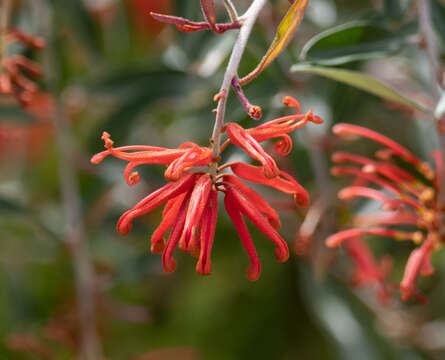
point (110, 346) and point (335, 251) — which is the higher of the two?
point (335, 251)

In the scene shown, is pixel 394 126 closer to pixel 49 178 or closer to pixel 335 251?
pixel 335 251

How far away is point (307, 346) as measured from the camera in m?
2.00

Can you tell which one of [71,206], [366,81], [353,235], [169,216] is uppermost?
[366,81]

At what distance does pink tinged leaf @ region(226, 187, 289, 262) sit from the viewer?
0.56 metres

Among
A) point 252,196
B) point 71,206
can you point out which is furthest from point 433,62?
point 71,206

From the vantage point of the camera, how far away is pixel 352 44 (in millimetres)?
875

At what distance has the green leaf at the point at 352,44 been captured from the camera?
0.81m

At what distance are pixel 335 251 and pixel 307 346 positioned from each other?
2.87 ft

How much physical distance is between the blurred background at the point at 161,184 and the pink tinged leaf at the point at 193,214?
342 millimetres

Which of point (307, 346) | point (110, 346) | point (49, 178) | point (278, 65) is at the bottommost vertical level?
point (307, 346)

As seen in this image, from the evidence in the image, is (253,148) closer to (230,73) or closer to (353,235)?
(230,73)

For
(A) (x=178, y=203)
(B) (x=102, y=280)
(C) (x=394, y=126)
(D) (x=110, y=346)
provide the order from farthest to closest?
(D) (x=110, y=346) < (C) (x=394, y=126) < (B) (x=102, y=280) < (A) (x=178, y=203)

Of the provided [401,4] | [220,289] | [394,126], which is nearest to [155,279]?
[220,289]

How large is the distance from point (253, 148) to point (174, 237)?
0.13 m
